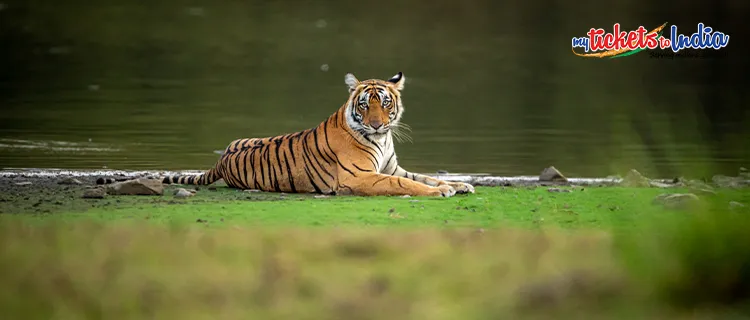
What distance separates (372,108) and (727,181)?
9.23ft

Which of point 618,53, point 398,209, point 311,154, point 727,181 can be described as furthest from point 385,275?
point 618,53

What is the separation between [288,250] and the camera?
525 cm

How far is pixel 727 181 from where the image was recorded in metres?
8.96

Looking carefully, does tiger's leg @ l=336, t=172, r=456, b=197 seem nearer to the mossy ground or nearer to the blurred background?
the mossy ground

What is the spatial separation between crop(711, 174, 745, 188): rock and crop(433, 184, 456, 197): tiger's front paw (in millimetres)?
2120

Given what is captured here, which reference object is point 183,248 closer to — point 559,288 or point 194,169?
point 559,288

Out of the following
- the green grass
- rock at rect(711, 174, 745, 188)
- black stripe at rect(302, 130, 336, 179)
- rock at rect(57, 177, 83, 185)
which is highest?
black stripe at rect(302, 130, 336, 179)

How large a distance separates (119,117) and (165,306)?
1090 centimetres

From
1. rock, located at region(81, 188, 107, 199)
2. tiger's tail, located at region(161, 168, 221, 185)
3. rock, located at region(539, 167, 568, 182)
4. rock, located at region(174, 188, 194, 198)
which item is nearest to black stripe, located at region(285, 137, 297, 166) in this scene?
tiger's tail, located at region(161, 168, 221, 185)

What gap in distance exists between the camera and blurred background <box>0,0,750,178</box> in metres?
11.3

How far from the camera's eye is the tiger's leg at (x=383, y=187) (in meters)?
7.88

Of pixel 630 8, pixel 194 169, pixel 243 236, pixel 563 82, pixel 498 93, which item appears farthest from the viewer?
pixel 630 8

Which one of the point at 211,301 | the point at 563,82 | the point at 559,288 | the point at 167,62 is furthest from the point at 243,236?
the point at 167,62

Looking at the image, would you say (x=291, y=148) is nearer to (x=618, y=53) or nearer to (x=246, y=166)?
(x=246, y=166)
